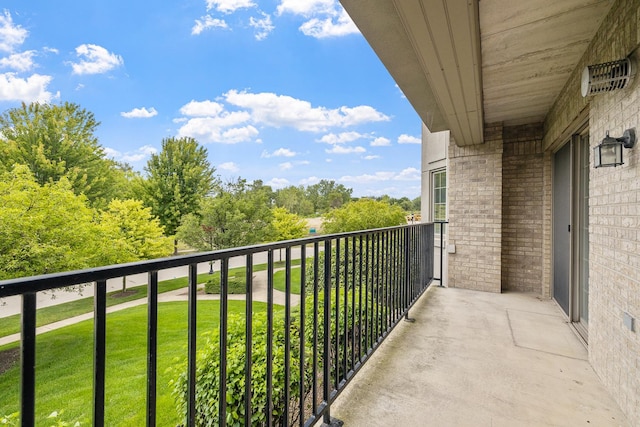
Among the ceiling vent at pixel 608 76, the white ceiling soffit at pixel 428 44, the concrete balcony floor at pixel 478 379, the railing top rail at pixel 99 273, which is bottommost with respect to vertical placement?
the concrete balcony floor at pixel 478 379

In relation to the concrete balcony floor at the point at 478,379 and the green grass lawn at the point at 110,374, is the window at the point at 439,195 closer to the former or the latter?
the concrete balcony floor at the point at 478,379

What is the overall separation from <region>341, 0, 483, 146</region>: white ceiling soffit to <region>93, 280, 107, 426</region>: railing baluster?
157cm

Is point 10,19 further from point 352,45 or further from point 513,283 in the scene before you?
point 513,283

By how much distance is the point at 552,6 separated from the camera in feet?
6.03

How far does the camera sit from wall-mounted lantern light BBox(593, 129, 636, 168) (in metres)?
1.62

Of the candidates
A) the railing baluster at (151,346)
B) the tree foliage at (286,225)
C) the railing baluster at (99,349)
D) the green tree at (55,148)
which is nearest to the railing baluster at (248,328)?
the railing baluster at (151,346)

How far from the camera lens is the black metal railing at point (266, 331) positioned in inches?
24.8

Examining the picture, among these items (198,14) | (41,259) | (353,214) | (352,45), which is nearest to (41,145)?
(41,259)

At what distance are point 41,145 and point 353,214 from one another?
1197 centimetres

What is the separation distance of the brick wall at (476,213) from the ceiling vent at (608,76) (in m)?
2.56

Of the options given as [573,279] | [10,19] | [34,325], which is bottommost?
[573,279]

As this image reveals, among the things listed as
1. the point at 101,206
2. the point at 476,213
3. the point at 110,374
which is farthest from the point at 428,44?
the point at 101,206

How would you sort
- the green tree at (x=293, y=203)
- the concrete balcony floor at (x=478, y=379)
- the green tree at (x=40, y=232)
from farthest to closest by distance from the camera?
the green tree at (x=293, y=203), the green tree at (x=40, y=232), the concrete balcony floor at (x=478, y=379)

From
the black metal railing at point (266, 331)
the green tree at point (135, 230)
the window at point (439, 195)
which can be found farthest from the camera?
the green tree at point (135, 230)
